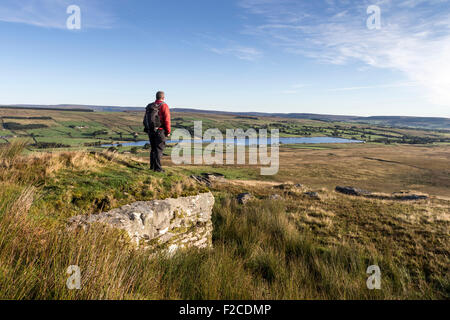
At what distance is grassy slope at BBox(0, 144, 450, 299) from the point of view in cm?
265

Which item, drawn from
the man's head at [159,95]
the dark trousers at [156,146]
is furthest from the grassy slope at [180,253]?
the man's head at [159,95]

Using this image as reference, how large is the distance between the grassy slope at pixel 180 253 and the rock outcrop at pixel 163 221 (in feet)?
1.24

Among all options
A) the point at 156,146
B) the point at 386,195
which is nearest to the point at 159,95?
the point at 156,146

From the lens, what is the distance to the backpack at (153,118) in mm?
7383

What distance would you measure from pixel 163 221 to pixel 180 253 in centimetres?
97

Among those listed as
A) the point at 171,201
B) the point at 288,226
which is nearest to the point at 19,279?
the point at 171,201

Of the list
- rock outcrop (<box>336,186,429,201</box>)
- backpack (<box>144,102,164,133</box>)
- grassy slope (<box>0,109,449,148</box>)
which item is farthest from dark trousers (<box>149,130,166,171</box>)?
grassy slope (<box>0,109,449,148</box>)

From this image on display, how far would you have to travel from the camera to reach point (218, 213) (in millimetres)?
9945

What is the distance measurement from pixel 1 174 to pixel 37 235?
3.01 metres

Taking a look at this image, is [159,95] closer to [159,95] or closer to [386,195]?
[159,95]

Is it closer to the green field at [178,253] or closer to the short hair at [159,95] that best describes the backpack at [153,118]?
the short hair at [159,95]

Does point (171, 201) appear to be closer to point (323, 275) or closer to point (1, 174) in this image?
point (1, 174)

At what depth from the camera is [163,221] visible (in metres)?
5.36

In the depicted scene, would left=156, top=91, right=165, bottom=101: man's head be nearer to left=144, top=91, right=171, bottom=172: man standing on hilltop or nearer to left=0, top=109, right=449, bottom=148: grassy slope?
left=144, top=91, right=171, bottom=172: man standing on hilltop
